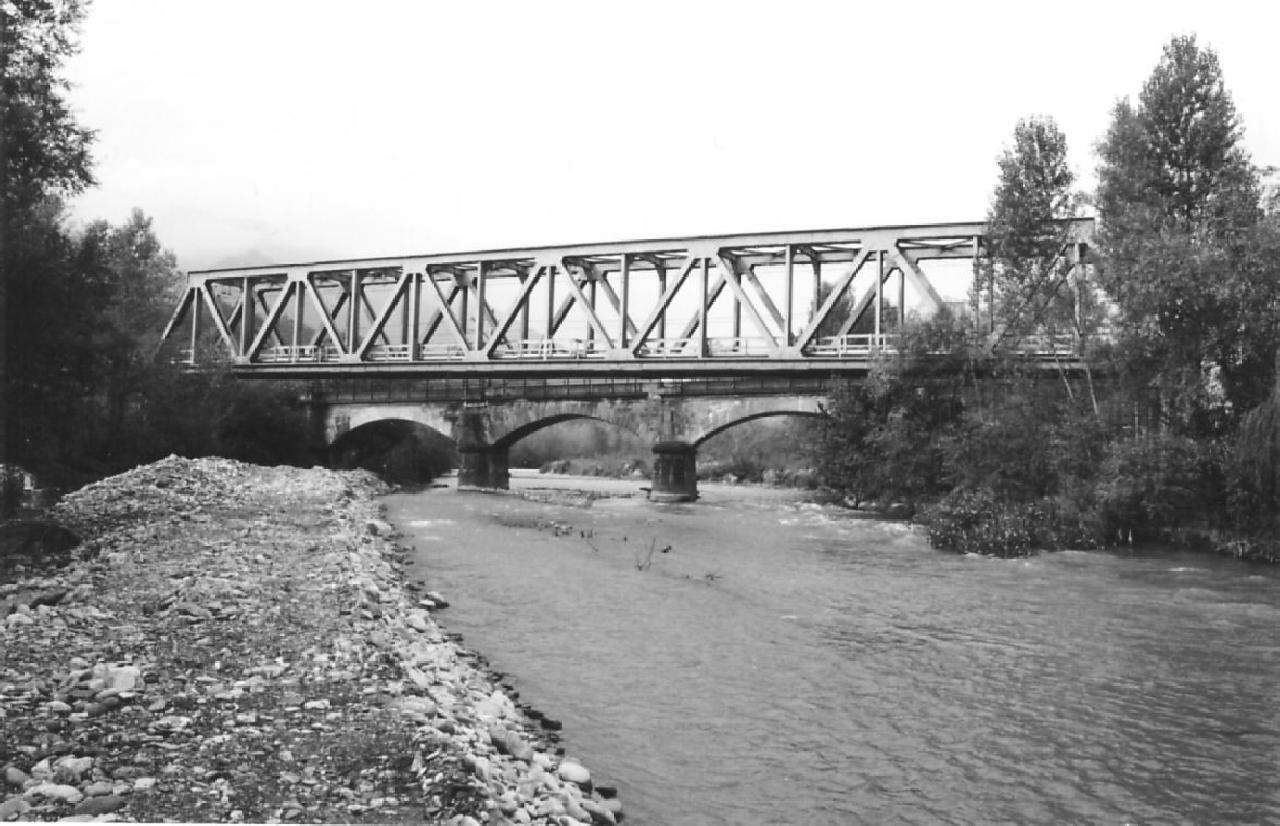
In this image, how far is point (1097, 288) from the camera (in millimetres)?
22297

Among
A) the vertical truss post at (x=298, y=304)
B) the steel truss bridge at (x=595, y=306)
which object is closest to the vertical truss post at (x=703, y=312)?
the steel truss bridge at (x=595, y=306)

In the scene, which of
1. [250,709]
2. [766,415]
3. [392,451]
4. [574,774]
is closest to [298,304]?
[392,451]

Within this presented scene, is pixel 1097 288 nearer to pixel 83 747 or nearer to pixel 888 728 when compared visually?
pixel 888 728

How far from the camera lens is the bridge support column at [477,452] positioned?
4453cm

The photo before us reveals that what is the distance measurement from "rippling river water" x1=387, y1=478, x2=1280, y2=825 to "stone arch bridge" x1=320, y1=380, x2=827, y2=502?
1935cm

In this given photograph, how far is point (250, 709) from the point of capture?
5637mm

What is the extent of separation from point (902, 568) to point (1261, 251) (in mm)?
10575

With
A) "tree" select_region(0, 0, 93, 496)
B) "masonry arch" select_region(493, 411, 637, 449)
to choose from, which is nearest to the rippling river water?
"tree" select_region(0, 0, 93, 496)

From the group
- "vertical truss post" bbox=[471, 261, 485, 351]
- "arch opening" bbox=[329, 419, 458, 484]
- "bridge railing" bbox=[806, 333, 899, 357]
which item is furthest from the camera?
"arch opening" bbox=[329, 419, 458, 484]

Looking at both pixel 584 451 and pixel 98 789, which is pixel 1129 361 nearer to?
pixel 98 789

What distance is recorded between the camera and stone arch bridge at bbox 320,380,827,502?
123 ft

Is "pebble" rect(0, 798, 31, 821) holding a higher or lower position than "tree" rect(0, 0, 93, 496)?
lower

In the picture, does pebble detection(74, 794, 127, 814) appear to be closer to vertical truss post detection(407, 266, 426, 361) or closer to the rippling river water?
the rippling river water

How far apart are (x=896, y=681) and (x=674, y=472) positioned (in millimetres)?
30637
